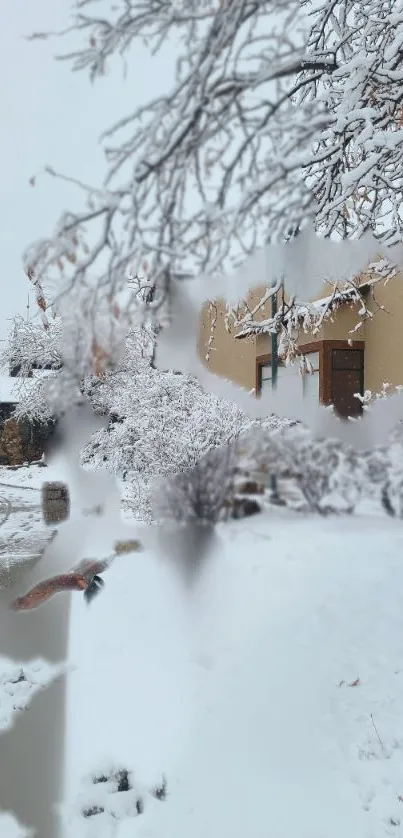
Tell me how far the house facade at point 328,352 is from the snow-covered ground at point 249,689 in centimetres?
37

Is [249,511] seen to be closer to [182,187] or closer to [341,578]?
[341,578]

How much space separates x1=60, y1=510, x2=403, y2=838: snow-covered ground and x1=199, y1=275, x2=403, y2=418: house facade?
14.6 inches

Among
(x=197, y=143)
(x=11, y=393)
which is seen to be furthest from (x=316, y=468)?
(x=11, y=393)

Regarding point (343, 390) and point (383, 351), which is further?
point (383, 351)

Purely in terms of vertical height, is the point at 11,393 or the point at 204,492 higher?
the point at 11,393

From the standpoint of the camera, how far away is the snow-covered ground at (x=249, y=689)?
1.00 meters

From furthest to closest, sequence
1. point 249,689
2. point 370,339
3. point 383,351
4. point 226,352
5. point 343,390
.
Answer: point 370,339 → point 383,351 → point 343,390 → point 226,352 → point 249,689

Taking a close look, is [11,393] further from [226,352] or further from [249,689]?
[249,689]

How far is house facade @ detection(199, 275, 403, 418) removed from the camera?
1458 mm

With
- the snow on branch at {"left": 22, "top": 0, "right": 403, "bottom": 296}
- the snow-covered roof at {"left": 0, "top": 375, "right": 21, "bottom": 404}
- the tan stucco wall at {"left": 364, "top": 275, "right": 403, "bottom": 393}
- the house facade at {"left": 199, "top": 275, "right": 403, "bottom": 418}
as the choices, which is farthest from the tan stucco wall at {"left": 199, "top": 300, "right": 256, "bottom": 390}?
the tan stucco wall at {"left": 364, "top": 275, "right": 403, "bottom": 393}

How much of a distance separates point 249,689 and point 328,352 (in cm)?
286

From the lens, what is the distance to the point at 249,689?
1.34m

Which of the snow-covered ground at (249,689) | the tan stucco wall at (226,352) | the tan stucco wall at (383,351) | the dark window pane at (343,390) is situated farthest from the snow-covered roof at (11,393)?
the tan stucco wall at (383,351)

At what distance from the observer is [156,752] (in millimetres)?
1359
